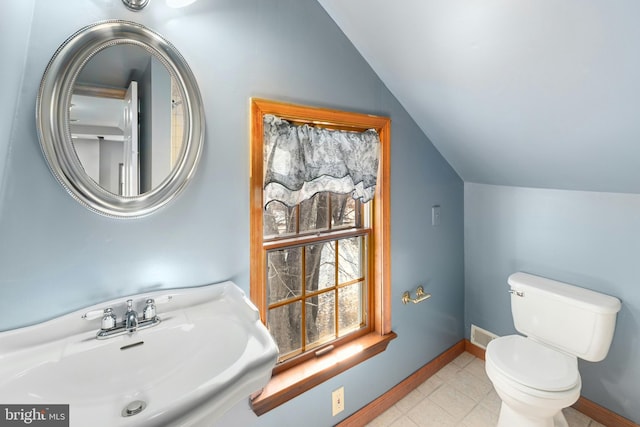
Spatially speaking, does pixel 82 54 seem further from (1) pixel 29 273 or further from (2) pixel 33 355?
(2) pixel 33 355

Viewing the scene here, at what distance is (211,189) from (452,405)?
1.95m

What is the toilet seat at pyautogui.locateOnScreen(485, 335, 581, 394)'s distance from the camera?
58.5 inches

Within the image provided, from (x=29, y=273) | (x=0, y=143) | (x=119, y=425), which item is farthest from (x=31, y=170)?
(x=119, y=425)

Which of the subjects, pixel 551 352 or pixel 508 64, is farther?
pixel 551 352

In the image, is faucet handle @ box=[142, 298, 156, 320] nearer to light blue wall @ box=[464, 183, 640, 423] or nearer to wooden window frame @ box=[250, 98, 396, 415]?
wooden window frame @ box=[250, 98, 396, 415]

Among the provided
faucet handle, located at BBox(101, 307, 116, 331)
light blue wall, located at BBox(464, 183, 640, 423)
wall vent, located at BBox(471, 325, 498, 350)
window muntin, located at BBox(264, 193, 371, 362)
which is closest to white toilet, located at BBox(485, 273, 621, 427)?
light blue wall, located at BBox(464, 183, 640, 423)

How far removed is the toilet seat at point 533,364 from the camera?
149 cm

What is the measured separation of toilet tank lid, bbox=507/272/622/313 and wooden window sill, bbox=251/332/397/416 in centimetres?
86

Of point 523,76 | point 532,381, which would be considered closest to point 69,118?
point 523,76

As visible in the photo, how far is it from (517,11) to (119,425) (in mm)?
1686

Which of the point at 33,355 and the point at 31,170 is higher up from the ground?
the point at 31,170

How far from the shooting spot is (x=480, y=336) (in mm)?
2402

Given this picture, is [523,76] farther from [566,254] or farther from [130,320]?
[130,320]

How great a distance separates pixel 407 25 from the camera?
4.57ft
